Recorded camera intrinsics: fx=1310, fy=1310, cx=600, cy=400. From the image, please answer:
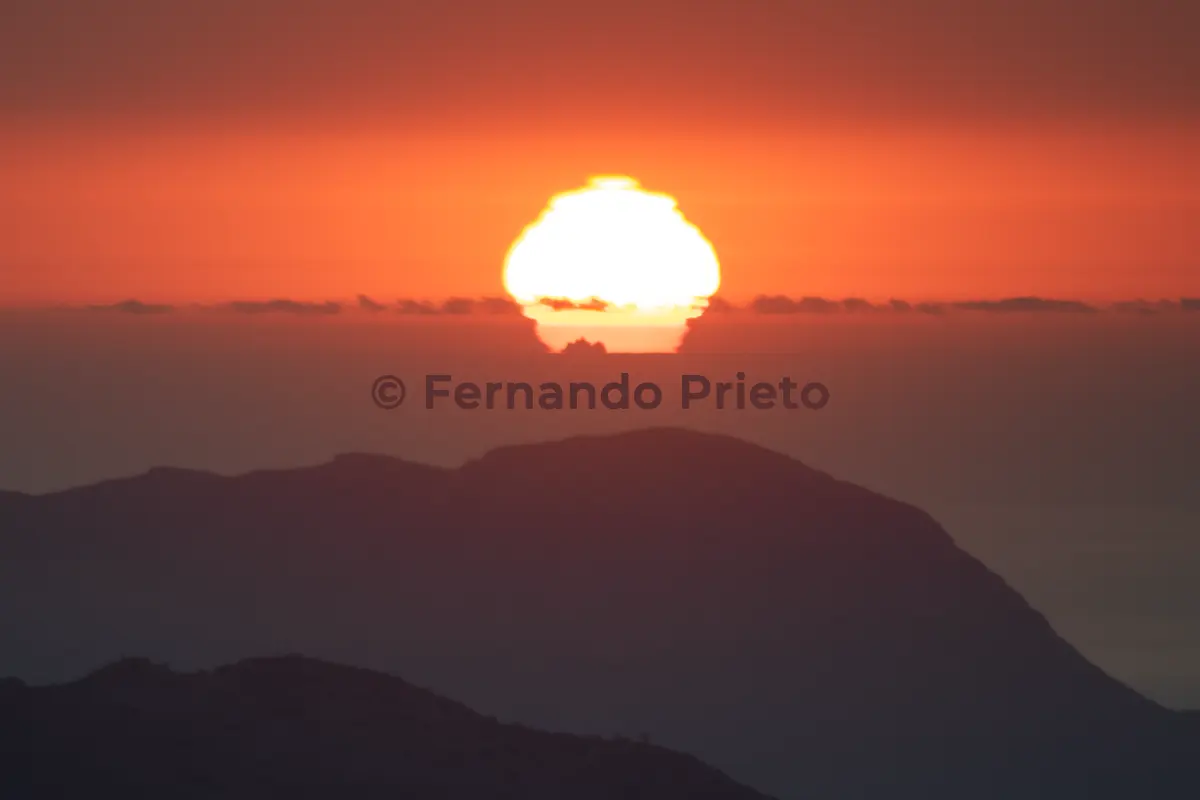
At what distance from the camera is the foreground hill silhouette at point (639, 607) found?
29.7m

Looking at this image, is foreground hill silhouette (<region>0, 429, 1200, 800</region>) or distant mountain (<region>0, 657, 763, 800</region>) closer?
distant mountain (<region>0, 657, 763, 800</region>)

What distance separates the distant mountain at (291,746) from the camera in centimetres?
2256

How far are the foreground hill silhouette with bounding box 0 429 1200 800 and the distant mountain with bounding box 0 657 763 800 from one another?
640mm

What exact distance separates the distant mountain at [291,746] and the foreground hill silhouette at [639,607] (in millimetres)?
640

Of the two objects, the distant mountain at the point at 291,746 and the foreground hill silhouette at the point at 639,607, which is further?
the foreground hill silhouette at the point at 639,607

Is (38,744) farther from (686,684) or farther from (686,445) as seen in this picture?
(686,445)

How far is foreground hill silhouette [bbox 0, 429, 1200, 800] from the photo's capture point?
29688 mm

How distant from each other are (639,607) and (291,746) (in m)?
11.5

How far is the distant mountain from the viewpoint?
22562 millimetres

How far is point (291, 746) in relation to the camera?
Result: 25.1m

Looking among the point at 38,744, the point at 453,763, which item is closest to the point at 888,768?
the point at 453,763

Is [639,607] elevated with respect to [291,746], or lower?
elevated

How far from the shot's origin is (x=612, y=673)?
1222 inches

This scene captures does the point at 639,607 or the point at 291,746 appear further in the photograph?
the point at 639,607
